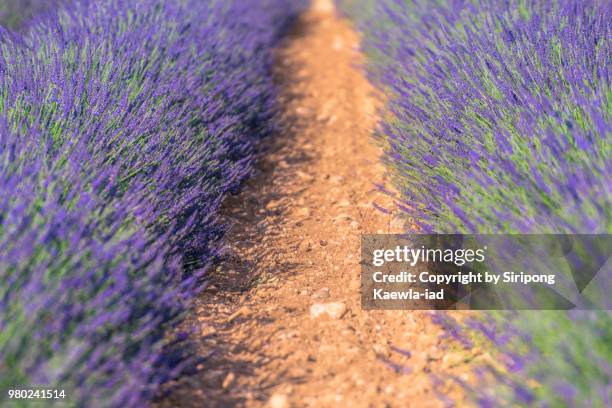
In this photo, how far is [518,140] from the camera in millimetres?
2562

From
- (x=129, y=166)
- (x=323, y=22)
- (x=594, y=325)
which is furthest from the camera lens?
(x=323, y=22)

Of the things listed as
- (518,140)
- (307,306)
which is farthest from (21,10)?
(518,140)

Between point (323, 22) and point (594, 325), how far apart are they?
5.82m

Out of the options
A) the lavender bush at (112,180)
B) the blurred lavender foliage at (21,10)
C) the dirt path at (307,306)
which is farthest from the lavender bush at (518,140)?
the blurred lavender foliage at (21,10)

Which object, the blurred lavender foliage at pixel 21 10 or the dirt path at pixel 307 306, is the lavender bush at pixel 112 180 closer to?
the dirt path at pixel 307 306

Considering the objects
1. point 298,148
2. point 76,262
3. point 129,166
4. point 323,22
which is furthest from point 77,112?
A: point 323,22

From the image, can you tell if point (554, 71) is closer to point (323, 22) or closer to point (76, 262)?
point (76, 262)

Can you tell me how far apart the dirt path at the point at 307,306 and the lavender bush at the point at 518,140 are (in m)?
0.31

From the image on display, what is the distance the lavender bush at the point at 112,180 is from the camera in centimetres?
191

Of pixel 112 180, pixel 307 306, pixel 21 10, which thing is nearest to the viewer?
pixel 112 180

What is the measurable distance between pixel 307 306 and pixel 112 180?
0.90 m

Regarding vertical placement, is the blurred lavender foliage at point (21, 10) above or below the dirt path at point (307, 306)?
above

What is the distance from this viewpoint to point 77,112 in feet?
9.20

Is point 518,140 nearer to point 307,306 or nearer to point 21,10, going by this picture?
point 307,306
